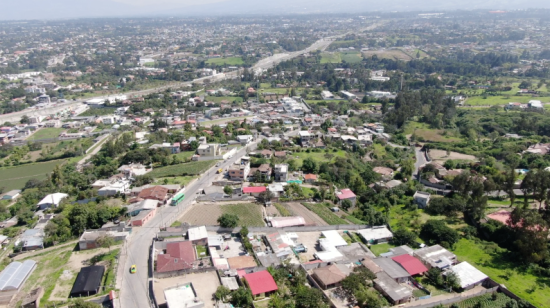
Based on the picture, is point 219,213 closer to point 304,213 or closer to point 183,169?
point 304,213

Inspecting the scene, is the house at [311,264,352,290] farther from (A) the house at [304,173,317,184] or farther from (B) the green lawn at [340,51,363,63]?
(B) the green lawn at [340,51,363,63]

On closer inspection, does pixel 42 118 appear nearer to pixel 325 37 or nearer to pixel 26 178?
pixel 26 178

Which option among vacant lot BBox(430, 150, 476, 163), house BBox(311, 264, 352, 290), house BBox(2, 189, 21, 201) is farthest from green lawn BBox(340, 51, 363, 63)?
house BBox(311, 264, 352, 290)

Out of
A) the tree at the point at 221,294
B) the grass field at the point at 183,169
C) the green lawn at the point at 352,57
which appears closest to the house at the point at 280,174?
the grass field at the point at 183,169

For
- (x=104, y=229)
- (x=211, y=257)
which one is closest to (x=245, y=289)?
(x=211, y=257)

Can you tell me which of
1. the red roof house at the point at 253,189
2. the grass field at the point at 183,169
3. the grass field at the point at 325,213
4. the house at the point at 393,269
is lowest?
the grass field at the point at 325,213

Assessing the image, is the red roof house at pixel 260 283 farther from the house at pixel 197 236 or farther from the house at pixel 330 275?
the house at pixel 197 236
